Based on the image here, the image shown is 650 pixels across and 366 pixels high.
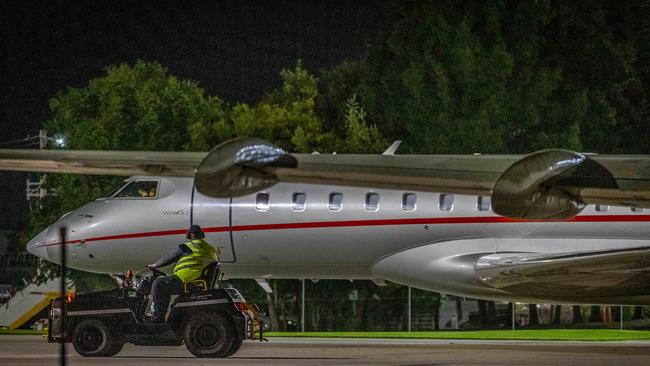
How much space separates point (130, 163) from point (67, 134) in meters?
38.6

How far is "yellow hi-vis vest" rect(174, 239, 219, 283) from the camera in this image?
19047mm

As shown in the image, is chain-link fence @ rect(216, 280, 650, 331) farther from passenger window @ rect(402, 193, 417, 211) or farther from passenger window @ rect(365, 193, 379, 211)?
passenger window @ rect(402, 193, 417, 211)

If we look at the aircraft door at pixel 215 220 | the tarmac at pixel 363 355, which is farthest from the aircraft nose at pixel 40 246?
the aircraft door at pixel 215 220

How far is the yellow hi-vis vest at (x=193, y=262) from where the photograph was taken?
1905cm

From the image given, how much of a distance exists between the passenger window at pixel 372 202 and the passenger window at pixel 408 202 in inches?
18.4

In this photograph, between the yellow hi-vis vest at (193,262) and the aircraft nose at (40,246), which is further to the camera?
the aircraft nose at (40,246)

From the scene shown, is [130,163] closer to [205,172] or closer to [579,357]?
[205,172]

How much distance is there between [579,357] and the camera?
19859mm

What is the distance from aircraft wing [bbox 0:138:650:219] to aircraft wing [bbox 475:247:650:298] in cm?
787

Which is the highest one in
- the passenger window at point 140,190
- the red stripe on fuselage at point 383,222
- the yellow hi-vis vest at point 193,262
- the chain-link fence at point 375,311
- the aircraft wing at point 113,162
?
the passenger window at point 140,190

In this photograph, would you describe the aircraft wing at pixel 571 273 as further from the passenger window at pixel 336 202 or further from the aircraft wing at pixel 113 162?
the aircraft wing at pixel 113 162

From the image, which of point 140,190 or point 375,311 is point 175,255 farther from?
point 375,311

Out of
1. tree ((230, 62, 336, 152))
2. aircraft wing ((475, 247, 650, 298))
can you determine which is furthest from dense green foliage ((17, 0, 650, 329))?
aircraft wing ((475, 247, 650, 298))

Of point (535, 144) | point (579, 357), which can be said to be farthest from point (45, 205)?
point (579, 357)
